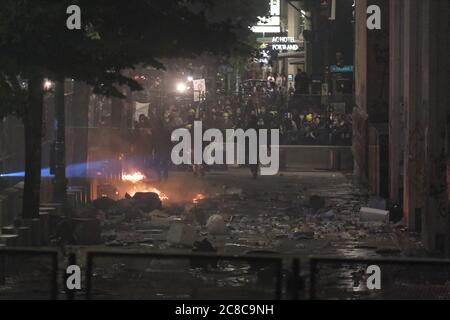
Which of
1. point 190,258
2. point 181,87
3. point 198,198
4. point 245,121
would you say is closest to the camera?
point 190,258

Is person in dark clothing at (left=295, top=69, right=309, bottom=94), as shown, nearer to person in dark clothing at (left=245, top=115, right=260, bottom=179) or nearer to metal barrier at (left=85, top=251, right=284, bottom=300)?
person in dark clothing at (left=245, top=115, right=260, bottom=179)

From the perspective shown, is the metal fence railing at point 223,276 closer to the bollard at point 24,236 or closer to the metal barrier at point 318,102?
the bollard at point 24,236

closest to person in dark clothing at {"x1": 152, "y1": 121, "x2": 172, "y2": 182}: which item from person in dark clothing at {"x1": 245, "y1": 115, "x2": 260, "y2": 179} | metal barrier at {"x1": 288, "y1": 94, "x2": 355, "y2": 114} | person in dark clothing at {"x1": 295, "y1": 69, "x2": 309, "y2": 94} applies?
person in dark clothing at {"x1": 245, "y1": 115, "x2": 260, "y2": 179}

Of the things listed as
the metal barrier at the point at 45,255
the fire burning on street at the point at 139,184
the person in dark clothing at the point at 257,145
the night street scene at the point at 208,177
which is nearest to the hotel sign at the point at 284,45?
the night street scene at the point at 208,177

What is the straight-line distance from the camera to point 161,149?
29328 millimetres

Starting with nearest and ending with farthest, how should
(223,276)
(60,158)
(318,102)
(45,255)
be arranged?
(45,255) < (223,276) < (60,158) < (318,102)

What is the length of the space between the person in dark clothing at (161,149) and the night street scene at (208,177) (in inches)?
2.5

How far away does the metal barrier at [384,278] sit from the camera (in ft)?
24.7

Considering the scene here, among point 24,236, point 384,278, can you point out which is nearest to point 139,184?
point 24,236

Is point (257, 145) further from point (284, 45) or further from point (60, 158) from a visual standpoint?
point (284, 45)

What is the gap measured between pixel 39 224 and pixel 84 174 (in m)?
8.37

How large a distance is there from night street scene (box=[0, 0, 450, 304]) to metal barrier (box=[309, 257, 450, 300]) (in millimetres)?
18

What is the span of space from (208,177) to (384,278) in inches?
928

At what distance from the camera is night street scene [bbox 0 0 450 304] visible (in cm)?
817
